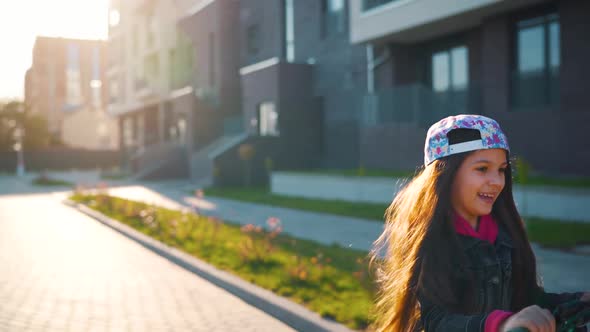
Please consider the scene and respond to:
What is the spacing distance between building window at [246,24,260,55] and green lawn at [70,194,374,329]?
16885mm

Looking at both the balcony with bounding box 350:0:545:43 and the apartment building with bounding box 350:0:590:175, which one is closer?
the apartment building with bounding box 350:0:590:175

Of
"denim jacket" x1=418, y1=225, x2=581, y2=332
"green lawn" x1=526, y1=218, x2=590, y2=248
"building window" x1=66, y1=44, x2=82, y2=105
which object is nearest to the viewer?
"denim jacket" x1=418, y1=225, x2=581, y2=332

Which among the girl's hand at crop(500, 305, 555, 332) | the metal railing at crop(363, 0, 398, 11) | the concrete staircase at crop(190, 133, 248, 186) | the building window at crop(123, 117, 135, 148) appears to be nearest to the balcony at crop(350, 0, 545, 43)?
the metal railing at crop(363, 0, 398, 11)

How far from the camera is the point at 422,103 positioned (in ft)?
54.5

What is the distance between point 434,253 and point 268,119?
76.9ft

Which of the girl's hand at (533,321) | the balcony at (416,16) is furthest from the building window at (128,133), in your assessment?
the girl's hand at (533,321)

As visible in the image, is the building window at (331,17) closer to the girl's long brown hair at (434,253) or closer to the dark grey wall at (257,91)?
the dark grey wall at (257,91)

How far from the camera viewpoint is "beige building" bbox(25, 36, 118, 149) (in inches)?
3137

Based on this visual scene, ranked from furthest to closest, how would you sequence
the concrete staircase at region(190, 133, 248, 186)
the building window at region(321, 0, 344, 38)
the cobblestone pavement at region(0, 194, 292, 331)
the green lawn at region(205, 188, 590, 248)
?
1. the concrete staircase at region(190, 133, 248, 186)
2. the building window at region(321, 0, 344, 38)
3. the green lawn at region(205, 188, 590, 248)
4. the cobblestone pavement at region(0, 194, 292, 331)

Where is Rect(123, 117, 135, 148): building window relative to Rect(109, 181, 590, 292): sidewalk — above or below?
above

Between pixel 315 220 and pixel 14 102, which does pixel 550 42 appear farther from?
pixel 14 102

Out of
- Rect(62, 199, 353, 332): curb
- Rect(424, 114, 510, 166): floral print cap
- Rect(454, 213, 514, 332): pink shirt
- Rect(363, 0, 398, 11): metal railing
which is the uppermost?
Rect(363, 0, 398, 11): metal railing

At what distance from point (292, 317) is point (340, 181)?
11.8m

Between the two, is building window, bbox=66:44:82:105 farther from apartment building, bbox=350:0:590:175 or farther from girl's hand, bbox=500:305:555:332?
girl's hand, bbox=500:305:555:332
